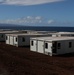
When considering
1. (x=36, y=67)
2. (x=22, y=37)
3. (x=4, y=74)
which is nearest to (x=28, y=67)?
(x=36, y=67)

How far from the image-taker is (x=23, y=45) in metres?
43.2

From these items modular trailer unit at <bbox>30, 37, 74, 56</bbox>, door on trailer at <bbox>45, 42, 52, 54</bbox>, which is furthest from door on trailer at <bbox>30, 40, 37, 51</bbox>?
door on trailer at <bbox>45, 42, 52, 54</bbox>


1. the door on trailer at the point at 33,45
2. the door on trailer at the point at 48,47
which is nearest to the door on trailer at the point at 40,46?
the door on trailer at the point at 48,47

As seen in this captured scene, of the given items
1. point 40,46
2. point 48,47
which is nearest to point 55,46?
point 48,47

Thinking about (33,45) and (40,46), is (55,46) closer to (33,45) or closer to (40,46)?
(40,46)

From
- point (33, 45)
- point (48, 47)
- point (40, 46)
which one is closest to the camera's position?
point (48, 47)

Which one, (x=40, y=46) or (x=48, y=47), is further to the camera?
(x=40, y=46)

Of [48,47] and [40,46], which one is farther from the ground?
[48,47]

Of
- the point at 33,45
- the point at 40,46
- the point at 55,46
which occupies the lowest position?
the point at 33,45

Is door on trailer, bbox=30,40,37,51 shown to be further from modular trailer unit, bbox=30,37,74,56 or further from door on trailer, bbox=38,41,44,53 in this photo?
door on trailer, bbox=38,41,44,53

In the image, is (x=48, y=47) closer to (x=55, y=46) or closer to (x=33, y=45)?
(x=55, y=46)

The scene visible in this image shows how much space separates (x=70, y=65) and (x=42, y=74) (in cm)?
624

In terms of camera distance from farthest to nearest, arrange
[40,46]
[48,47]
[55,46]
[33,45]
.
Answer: [33,45], [40,46], [48,47], [55,46]

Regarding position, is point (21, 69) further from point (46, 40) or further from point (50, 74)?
point (46, 40)
